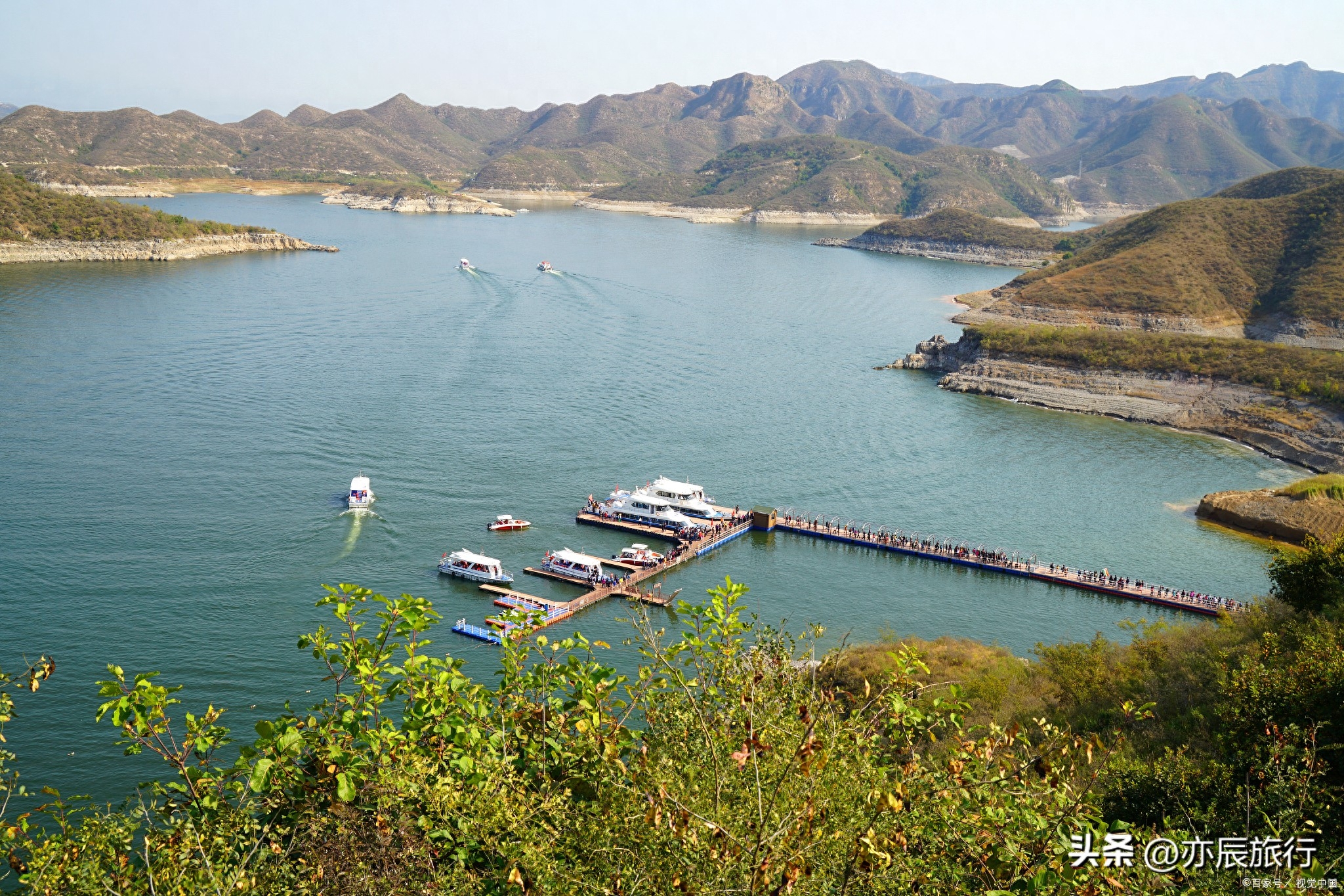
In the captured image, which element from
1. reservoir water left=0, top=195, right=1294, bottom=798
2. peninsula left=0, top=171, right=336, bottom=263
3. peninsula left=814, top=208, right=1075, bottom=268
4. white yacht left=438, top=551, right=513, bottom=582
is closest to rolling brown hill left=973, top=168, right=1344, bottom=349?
reservoir water left=0, top=195, right=1294, bottom=798

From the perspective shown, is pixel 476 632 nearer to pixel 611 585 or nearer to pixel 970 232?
pixel 611 585

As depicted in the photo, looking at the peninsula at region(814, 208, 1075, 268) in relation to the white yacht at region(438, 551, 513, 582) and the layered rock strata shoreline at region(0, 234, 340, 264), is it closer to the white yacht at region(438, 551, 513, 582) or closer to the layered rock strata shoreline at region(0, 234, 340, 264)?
the layered rock strata shoreline at region(0, 234, 340, 264)

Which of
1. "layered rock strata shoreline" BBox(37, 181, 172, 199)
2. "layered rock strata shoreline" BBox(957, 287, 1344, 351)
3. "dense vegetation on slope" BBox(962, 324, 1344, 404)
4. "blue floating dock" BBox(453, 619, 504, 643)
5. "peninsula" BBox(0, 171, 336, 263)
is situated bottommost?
"blue floating dock" BBox(453, 619, 504, 643)

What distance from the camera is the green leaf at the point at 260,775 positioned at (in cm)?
1045

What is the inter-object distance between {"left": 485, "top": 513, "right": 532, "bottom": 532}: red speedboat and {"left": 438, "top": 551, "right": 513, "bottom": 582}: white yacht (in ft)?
13.6

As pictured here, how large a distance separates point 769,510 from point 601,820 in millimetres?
35360

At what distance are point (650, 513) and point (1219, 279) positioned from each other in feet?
243

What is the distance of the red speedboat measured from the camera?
40.8 m

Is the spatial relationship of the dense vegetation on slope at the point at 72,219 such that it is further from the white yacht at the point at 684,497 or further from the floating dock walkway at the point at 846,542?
the floating dock walkway at the point at 846,542

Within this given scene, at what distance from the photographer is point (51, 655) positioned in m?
27.9

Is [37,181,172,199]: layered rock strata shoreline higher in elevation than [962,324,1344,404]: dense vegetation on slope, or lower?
higher

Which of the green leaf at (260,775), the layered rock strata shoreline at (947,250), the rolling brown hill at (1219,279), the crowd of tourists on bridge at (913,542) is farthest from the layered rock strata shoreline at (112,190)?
the green leaf at (260,775)

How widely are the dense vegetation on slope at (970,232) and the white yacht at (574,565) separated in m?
143

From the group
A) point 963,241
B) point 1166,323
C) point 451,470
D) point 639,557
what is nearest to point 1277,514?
point 639,557
